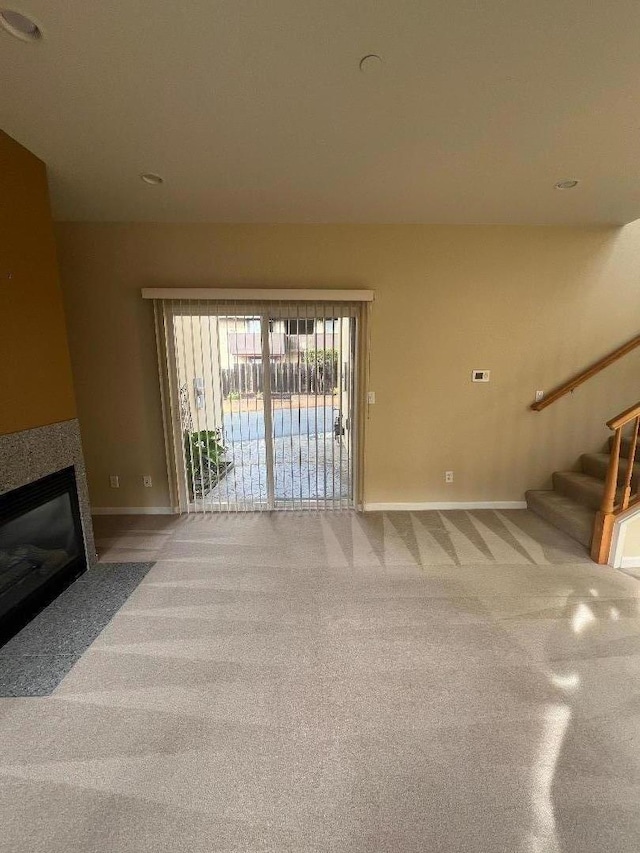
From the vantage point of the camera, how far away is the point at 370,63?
1.45 m

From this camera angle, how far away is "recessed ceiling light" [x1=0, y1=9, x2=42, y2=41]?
49.8 inches

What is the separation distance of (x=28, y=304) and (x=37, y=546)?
60.9 inches

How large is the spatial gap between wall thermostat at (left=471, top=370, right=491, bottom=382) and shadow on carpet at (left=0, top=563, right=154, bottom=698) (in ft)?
11.0

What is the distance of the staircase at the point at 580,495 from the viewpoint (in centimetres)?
282

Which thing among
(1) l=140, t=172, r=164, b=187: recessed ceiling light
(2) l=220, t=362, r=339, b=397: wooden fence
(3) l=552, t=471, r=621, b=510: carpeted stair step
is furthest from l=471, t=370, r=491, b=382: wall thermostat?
(1) l=140, t=172, r=164, b=187: recessed ceiling light

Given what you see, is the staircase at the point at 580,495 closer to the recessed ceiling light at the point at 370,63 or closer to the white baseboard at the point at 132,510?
the recessed ceiling light at the point at 370,63

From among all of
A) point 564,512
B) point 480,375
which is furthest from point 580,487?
point 480,375

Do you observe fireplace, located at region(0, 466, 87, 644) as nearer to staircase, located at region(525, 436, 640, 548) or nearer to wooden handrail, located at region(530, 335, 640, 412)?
staircase, located at region(525, 436, 640, 548)

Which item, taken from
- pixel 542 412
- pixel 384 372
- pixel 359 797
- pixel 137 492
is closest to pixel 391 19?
pixel 384 372

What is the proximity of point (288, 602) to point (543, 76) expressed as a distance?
10.0 feet

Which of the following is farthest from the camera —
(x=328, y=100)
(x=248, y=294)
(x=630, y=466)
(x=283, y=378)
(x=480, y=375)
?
(x=480, y=375)

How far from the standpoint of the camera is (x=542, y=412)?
3.38 m

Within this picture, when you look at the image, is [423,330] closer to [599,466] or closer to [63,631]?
[599,466]

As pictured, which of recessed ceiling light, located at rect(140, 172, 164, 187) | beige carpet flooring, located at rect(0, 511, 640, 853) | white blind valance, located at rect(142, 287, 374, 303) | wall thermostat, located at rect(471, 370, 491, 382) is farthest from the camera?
wall thermostat, located at rect(471, 370, 491, 382)
